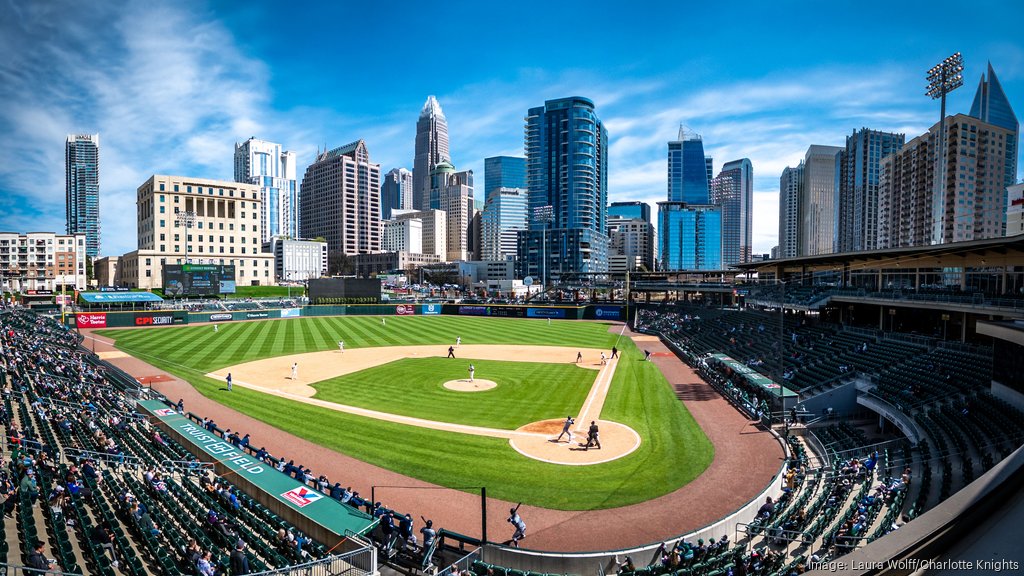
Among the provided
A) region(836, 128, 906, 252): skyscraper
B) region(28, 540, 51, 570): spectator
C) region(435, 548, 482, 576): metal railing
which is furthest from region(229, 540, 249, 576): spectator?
region(836, 128, 906, 252): skyscraper

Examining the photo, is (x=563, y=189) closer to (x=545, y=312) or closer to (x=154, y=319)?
(x=545, y=312)

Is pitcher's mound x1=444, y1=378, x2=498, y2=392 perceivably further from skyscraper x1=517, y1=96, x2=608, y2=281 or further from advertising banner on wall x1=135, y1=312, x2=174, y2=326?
skyscraper x1=517, y1=96, x2=608, y2=281

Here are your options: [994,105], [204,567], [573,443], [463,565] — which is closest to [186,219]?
[573,443]

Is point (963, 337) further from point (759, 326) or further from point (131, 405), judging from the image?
point (131, 405)

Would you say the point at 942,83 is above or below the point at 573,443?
above

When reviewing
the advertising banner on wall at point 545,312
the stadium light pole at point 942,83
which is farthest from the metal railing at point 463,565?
the advertising banner on wall at point 545,312
